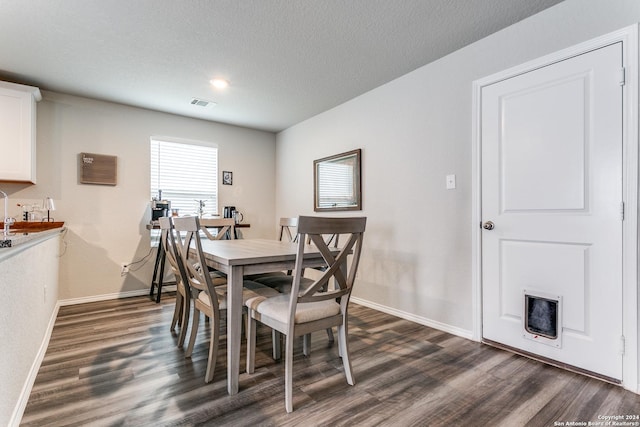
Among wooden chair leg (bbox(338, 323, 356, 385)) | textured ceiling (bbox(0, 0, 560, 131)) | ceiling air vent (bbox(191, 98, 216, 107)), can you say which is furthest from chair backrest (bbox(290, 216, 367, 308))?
ceiling air vent (bbox(191, 98, 216, 107))

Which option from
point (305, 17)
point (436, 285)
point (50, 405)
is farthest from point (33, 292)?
point (436, 285)

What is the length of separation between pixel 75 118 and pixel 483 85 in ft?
14.1

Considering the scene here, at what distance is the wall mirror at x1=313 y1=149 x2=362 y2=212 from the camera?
12.1 ft

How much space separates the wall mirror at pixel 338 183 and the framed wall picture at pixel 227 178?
1349 mm

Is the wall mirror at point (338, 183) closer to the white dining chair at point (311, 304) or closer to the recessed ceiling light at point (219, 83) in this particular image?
A: the recessed ceiling light at point (219, 83)

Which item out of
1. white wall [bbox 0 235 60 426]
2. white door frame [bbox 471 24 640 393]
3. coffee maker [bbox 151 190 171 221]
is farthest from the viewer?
coffee maker [bbox 151 190 171 221]

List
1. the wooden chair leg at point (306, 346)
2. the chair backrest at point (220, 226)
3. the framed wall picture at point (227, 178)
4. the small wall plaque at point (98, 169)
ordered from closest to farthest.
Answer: the wooden chair leg at point (306, 346) < the chair backrest at point (220, 226) < the small wall plaque at point (98, 169) < the framed wall picture at point (227, 178)

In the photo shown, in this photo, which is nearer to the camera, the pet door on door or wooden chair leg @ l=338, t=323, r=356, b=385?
wooden chair leg @ l=338, t=323, r=356, b=385

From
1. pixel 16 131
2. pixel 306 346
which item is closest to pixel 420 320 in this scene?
pixel 306 346

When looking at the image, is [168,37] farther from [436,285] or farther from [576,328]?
[576,328]

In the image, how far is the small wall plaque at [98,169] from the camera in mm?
3678

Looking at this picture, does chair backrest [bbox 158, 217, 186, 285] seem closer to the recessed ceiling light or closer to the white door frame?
the recessed ceiling light

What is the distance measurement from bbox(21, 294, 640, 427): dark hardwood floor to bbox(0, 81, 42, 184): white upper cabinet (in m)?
1.74

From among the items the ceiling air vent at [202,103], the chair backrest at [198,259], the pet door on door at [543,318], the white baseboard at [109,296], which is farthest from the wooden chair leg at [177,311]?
the pet door on door at [543,318]
